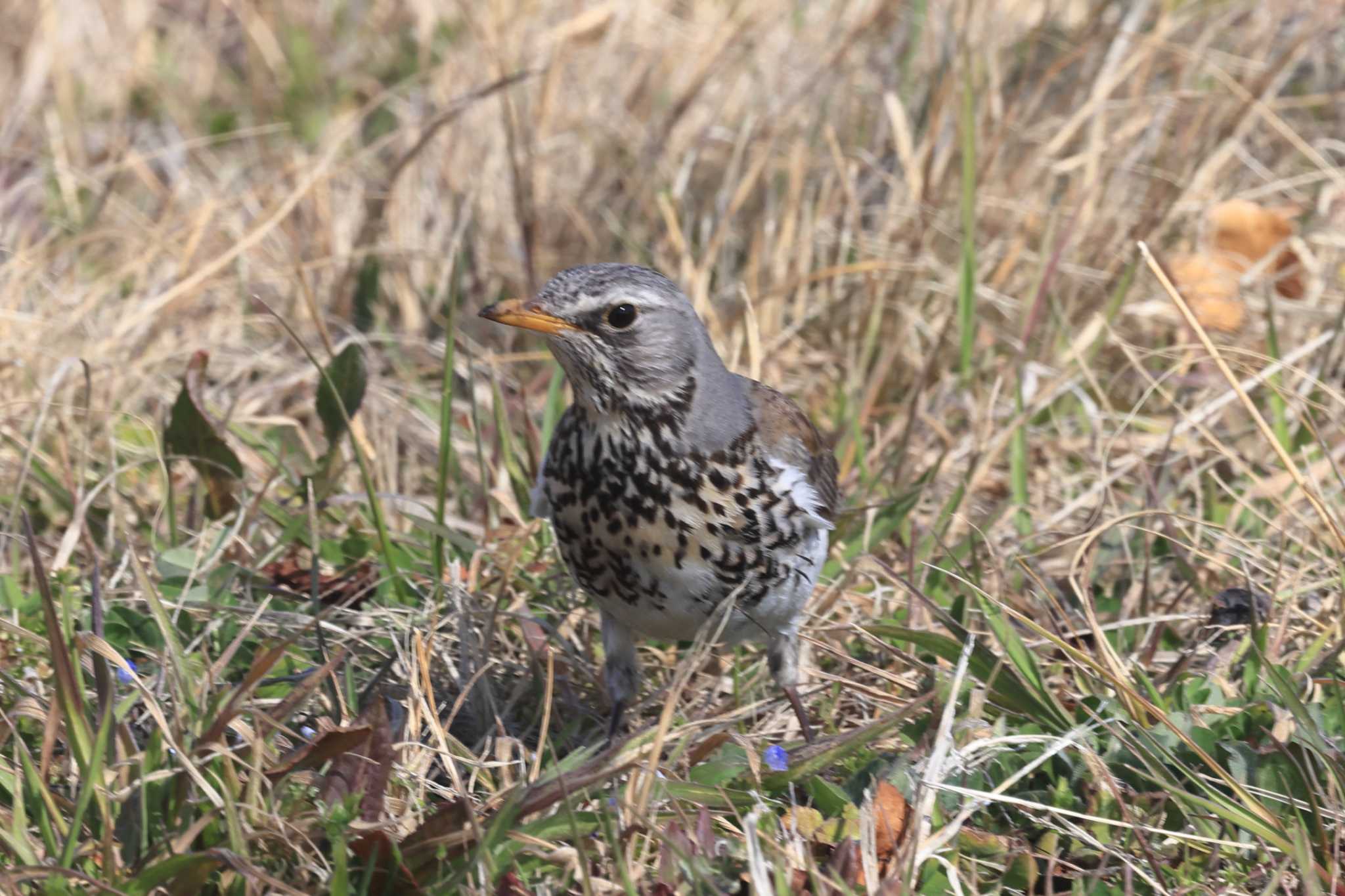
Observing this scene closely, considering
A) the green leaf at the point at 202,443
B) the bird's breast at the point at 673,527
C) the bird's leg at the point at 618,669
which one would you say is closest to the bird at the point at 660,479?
the bird's breast at the point at 673,527

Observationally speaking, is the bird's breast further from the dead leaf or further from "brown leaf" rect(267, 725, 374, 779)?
the dead leaf

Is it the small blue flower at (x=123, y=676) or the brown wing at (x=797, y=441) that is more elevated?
the brown wing at (x=797, y=441)

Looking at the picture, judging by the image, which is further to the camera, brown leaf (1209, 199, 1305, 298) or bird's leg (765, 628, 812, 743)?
brown leaf (1209, 199, 1305, 298)

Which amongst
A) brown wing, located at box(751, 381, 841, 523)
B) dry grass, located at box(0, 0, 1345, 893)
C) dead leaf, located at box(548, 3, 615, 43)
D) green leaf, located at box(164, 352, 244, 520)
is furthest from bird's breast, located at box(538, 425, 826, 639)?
dead leaf, located at box(548, 3, 615, 43)

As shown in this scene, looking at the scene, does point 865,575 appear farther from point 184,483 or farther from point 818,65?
point 818,65

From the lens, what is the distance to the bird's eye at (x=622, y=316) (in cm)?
346

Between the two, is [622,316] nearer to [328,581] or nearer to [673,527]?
[673,527]

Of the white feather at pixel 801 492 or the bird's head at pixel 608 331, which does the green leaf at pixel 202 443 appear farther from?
the white feather at pixel 801 492

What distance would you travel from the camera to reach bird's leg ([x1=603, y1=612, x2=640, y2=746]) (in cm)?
368

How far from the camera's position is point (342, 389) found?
13.9ft

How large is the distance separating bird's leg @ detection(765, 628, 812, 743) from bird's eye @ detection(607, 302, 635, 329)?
80 cm

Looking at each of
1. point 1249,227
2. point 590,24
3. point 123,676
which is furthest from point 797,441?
point 590,24

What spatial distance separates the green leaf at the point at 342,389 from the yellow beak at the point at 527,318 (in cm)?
82

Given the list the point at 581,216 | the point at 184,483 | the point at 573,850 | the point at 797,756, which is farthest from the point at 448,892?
the point at 581,216
